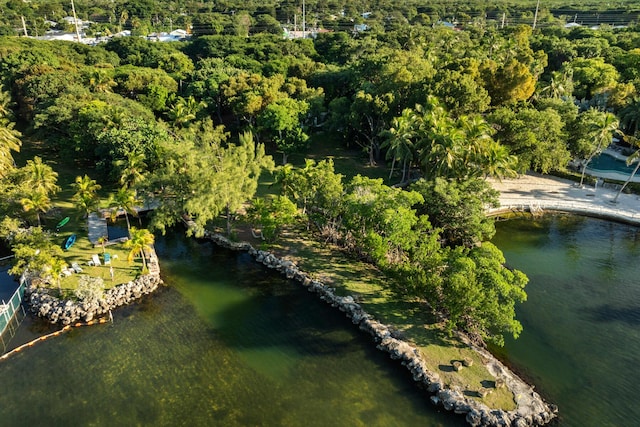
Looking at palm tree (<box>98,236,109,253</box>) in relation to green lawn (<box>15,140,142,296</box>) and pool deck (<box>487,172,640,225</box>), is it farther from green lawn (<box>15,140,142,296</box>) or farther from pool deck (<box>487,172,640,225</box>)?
pool deck (<box>487,172,640,225</box>)

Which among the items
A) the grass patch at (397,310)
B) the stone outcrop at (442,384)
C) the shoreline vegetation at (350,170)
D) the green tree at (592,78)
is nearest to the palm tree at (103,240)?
the shoreline vegetation at (350,170)

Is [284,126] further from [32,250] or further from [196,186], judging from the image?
[32,250]

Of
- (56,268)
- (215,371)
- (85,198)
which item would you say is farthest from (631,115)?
(56,268)

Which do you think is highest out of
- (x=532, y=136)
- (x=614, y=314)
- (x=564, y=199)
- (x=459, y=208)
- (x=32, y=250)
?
(x=532, y=136)

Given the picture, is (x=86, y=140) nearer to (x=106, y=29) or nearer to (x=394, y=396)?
(x=394, y=396)

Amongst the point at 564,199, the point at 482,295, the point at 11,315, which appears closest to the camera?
the point at 482,295

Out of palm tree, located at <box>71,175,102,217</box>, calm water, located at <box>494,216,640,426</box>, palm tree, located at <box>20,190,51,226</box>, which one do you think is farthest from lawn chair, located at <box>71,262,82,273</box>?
calm water, located at <box>494,216,640,426</box>
